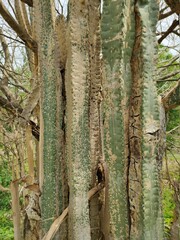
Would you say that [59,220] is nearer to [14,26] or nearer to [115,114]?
[115,114]

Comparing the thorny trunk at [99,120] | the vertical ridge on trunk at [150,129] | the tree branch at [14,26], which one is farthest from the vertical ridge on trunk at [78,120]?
the tree branch at [14,26]

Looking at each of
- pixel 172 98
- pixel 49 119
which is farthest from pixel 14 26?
pixel 172 98

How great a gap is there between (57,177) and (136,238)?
0.19 meters

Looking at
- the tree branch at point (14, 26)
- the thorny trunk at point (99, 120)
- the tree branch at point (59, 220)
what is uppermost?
the tree branch at point (14, 26)

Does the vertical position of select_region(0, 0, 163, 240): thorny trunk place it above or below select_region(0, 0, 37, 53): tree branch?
below

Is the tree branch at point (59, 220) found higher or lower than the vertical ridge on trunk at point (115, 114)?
lower

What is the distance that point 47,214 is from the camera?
0.60 metres

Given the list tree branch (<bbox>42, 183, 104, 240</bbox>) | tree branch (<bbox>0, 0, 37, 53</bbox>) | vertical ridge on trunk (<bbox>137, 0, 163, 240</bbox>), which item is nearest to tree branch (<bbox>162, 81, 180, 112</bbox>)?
vertical ridge on trunk (<bbox>137, 0, 163, 240</bbox>)

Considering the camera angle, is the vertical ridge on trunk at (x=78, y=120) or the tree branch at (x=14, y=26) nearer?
the vertical ridge on trunk at (x=78, y=120)

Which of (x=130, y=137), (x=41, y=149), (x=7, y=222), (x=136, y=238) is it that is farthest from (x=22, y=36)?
(x=7, y=222)

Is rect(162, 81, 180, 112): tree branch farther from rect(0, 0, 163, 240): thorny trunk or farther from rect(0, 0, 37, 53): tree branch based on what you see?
rect(0, 0, 37, 53): tree branch

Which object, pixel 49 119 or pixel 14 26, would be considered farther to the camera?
pixel 14 26

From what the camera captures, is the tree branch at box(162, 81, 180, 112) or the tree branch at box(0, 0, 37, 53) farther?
the tree branch at box(0, 0, 37, 53)

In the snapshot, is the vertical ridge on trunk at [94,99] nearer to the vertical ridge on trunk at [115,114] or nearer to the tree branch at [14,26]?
the vertical ridge on trunk at [115,114]
